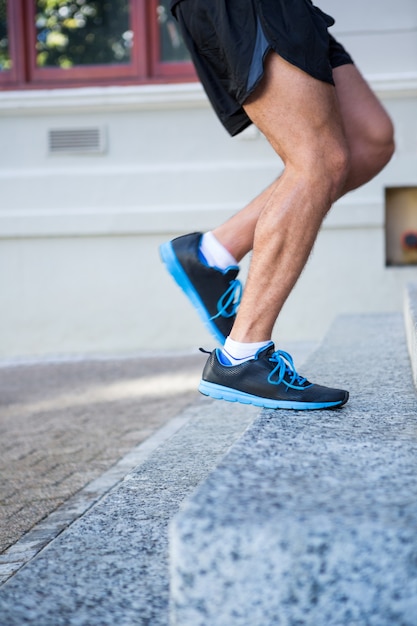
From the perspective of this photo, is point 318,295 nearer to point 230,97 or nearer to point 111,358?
point 111,358

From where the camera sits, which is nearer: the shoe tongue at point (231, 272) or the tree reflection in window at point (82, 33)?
the shoe tongue at point (231, 272)

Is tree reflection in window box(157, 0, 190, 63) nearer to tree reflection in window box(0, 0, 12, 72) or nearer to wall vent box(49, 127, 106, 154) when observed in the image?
wall vent box(49, 127, 106, 154)

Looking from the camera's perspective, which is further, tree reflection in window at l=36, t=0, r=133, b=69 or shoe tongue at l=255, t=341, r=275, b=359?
tree reflection in window at l=36, t=0, r=133, b=69

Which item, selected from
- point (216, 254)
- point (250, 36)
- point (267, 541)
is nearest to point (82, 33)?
point (216, 254)

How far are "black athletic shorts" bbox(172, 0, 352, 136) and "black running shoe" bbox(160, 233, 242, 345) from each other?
0.46 meters

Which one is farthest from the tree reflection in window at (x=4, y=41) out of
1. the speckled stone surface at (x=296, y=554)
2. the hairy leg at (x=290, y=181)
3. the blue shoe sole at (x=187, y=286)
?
the speckled stone surface at (x=296, y=554)

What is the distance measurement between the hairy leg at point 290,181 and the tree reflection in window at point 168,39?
223 inches

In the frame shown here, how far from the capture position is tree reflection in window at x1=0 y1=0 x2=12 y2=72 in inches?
307

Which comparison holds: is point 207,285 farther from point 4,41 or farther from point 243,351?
point 4,41

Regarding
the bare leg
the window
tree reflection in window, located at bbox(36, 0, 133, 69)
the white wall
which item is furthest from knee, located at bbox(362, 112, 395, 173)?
tree reflection in window, located at bbox(36, 0, 133, 69)

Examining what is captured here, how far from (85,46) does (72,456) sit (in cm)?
502

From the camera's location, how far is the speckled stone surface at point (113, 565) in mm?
1571

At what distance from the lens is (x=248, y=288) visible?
7.26 ft

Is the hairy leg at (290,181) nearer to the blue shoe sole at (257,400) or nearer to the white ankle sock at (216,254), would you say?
the blue shoe sole at (257,400)
